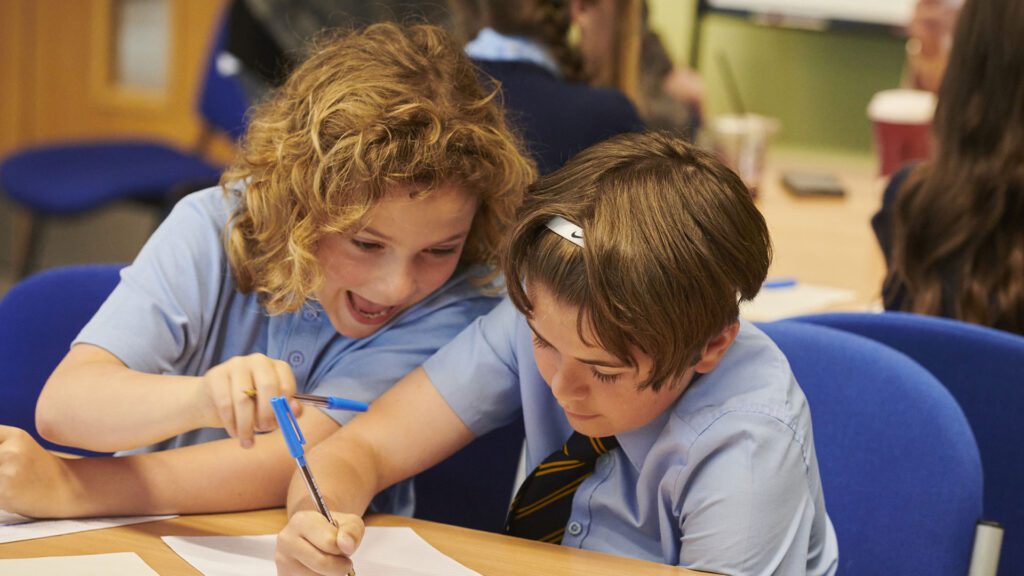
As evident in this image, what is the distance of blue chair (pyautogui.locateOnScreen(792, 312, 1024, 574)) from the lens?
1.37 meters

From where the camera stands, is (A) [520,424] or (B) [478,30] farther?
(B) [478,30]

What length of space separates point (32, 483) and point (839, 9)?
3203 mm

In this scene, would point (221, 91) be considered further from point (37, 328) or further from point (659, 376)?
point (659, 376)

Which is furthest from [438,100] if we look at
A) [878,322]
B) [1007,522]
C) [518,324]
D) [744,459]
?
[1007,522]

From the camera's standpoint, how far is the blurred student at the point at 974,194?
1.80m

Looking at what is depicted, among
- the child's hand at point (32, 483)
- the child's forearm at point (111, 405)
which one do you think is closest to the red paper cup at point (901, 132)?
the child's forearm at point (111, 405)

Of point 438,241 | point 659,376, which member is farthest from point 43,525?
point 659,376

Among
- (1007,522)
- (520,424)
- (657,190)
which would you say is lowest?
(1007,522)

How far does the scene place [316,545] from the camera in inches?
37.6

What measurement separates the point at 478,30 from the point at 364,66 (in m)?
1.05

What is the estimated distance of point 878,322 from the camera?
55.8 inches

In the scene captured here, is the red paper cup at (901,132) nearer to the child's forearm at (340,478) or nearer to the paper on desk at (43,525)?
the child's forearm at (340,478)

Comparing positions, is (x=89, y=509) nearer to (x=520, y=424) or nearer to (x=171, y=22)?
(x=520, y=424)

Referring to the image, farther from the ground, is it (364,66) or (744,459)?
(364,66)
